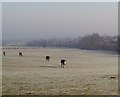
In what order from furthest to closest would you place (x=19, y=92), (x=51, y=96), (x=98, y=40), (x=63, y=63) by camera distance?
(x=98, y=40), (x=63, y=63), (x=19, y=92), (x=51, y=96)

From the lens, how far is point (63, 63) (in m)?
37.0

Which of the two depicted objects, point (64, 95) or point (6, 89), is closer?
point (64, 95)

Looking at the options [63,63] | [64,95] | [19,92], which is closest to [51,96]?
[64,95]

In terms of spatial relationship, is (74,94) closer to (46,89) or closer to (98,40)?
(46,89)

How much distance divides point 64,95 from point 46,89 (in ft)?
6.85

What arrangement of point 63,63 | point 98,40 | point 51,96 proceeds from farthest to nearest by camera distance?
point 98,40 < point 63,63 < point 51,96

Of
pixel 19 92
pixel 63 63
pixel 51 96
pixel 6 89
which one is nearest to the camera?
pixel 51 96

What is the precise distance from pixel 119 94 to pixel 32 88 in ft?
14.3

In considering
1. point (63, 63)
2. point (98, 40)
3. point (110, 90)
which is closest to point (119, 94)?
point (110, 90)

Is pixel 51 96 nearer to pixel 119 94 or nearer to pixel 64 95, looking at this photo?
pixel 64 95

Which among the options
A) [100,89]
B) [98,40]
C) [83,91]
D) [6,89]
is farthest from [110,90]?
[98,40]

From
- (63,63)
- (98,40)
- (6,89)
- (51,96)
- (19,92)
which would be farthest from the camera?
(98,40)

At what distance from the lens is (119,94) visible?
15.0 metres

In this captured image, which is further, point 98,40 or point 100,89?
point 98,40
